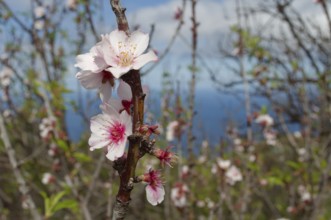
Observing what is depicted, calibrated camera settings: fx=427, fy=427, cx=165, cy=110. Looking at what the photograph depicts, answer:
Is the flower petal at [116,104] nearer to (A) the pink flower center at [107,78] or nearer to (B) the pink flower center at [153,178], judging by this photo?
(A) the pink flower center at [107,78]

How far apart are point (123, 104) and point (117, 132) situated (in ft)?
0.23

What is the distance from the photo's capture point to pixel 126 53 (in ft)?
3.42

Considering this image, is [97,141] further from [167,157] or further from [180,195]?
[180,195]

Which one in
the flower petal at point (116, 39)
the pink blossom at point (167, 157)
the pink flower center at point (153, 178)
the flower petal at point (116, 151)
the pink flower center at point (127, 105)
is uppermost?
the flower petal at point (116, 39)

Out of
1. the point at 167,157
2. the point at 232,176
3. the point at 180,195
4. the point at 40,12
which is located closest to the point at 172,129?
the point at 180,195

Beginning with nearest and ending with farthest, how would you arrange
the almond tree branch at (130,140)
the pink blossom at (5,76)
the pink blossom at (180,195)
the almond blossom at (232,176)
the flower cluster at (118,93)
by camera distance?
the almond tree branch at (130,140) < the flower cluster at (118,93) < the pink blossom at (180,195) < the almond blossom at (232,176) < the pink blossom at (5,76)

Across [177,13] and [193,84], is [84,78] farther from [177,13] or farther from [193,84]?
[177,13]

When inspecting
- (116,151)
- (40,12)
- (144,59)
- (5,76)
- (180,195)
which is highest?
(40,12)

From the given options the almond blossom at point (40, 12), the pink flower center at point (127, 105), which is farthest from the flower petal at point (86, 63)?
the almond blossom at point (40, 12)

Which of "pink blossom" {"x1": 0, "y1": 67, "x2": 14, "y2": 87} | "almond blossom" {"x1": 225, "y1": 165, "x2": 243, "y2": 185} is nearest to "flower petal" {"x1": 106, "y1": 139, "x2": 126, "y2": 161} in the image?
"almond blossom" {"x1": 225, "y1": 165, "x2": 243, "y2": 185}

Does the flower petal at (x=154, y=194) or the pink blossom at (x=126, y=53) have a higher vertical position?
the pink blossom at (x=126, y=53)

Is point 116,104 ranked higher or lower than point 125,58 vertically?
lower

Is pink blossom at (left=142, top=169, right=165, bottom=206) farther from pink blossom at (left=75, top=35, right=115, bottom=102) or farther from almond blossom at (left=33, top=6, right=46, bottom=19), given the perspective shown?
almond blossom at (left=33, top=6, right=46, bottom=19)

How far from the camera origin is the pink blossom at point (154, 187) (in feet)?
3.36
